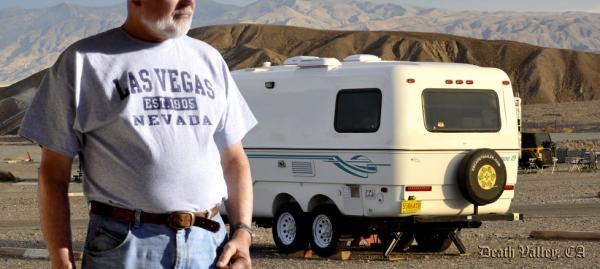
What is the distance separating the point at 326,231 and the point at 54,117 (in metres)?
12.1

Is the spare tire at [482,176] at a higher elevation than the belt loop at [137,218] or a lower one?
lower

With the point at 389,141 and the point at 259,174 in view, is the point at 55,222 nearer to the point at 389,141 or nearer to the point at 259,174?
the point at 389,141

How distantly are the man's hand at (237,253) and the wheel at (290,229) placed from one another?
475 inches

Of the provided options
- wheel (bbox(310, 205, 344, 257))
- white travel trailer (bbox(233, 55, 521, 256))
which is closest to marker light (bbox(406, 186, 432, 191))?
white travel trailer (bbox(233, 55, 521, 256))

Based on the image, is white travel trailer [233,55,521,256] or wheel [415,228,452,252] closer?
white travel trailer [233,55,521,256]

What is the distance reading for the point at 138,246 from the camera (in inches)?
150

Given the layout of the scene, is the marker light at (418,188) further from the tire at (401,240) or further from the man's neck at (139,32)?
the man's neck at (139,32)

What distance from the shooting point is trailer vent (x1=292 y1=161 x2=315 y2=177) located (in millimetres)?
15902

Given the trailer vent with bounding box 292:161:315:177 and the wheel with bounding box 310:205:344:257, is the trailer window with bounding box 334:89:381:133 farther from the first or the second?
the wheel with bounding box 310:205:344:257

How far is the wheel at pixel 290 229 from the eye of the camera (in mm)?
16078

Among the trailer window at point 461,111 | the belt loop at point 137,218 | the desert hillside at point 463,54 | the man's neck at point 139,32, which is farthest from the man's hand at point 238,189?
the desert hillside at point 463,54

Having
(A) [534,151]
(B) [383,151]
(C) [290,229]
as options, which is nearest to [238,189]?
(B) [383,151]

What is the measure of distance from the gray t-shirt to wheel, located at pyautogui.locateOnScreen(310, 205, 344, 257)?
1166 centimetres

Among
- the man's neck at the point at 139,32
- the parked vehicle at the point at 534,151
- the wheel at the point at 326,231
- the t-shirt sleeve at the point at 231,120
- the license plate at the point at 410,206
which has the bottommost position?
the parked vehicle at the point at 534,151
